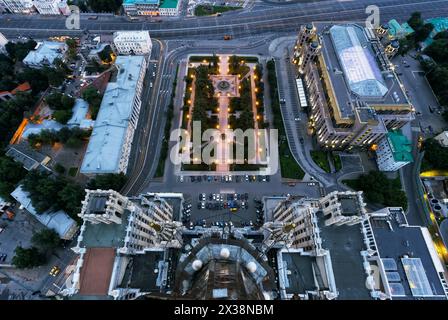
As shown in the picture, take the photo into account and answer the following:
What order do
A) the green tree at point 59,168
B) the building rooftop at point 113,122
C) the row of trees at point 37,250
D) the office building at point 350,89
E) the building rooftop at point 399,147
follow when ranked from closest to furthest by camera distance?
the row of trees at point 37,250, the building rooftop at point 113,122, the building rooftop at point 399,147, the office building at point 350,89, the green tree at point 59,168

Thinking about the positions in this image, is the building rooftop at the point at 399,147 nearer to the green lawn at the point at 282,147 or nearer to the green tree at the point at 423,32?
the green lawn at the point at 282,147

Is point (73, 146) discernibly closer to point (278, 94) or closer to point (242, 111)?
point (242, 111)

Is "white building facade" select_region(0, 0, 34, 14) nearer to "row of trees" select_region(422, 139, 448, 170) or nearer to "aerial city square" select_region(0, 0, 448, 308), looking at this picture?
"aerial city square" select_region(0, 0, 448, 308)

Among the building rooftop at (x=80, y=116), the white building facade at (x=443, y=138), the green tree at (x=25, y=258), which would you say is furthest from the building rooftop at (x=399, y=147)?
the green tree at (x=25, y=258)

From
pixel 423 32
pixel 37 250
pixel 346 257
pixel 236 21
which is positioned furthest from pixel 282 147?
pixel 423 32

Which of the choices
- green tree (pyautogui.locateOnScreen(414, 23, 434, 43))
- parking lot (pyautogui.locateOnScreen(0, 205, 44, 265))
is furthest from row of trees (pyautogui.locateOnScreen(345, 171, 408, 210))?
parking lot (pyautogui.locateOnScreen(0, 205, 44, 265))

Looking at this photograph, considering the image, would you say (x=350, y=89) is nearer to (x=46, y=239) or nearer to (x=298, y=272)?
(x=298, y=272)
